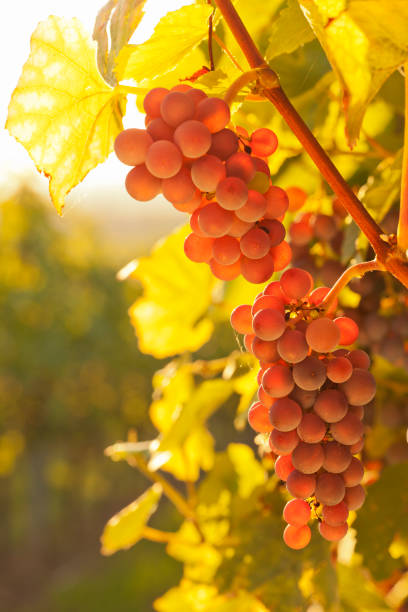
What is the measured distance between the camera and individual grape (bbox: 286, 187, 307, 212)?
2.18ft

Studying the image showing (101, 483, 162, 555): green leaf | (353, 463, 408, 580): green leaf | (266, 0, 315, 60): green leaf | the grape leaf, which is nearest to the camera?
the grape leaf

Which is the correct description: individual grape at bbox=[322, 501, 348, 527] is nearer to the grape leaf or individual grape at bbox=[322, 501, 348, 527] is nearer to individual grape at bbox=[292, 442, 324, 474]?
individual grape at bbox=[292, 442, 324, 474]

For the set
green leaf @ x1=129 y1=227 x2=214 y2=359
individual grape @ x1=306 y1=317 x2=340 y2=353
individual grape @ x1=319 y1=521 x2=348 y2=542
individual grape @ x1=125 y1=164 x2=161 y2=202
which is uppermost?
individual grape @ x1=125 y1=164 x2=161 y2=202

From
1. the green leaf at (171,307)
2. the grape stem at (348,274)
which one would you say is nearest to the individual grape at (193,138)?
the grape stem at (348,274)

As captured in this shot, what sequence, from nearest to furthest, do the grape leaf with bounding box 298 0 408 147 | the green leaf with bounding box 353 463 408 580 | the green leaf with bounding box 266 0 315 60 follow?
the grape leaf with bounding box 298 0 408 147 → the green leaf with bounding box 266 0 315 60 → the green leaf with bounding box 353 463 408 580

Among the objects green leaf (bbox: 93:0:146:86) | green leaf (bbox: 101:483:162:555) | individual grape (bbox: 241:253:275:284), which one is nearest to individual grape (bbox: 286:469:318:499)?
individual grape (bbox: 241:253:275:284)

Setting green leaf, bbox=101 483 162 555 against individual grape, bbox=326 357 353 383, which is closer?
individual grape, bbox=326 357 353 383

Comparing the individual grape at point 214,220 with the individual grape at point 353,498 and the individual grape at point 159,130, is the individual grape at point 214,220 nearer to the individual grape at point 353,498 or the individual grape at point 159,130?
the individual grape at point 159,130

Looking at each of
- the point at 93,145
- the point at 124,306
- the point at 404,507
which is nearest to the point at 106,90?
the point at 93,145

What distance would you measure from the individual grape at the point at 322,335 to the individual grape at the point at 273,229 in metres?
0.05

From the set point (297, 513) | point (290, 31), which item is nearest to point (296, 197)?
point (290, 31)

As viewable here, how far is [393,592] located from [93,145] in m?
0.63

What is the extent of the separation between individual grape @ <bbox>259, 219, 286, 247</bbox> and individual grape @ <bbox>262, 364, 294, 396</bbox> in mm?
67

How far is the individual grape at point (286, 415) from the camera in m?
0.36
